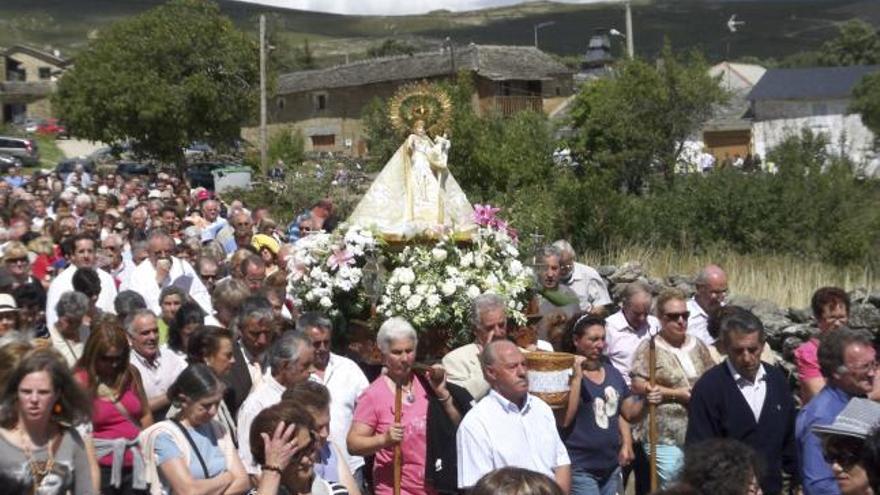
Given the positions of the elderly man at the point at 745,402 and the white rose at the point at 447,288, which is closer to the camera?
the elderly man at the point at 745,402

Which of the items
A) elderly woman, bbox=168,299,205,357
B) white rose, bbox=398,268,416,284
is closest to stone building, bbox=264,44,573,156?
white rose, bbox=398,268,416,284

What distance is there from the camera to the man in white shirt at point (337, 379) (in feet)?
27.6

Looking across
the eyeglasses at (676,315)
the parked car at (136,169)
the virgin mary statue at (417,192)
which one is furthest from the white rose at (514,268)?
the parked car at (136,169)

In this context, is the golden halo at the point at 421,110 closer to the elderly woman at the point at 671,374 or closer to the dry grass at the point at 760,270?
the elderly woman at the point at 671,374

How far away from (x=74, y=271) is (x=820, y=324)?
5.39 meters

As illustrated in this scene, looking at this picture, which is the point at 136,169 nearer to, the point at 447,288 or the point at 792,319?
the point at 792,319

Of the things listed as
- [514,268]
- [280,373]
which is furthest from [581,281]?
[280,373]

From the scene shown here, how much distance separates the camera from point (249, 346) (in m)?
8.91

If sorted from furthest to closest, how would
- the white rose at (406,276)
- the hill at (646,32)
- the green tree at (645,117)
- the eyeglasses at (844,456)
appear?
the hill at (646,32) < the green tree at (645,117) < the white rose at (406,276) < the eyeglasses at (844,456)

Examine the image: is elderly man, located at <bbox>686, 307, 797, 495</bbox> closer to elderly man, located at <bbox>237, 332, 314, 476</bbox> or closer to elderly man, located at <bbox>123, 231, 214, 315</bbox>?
elderly man, located at <bbox>237, 332, 314, 476</bbox>

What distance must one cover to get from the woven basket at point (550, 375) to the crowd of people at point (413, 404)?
0.05 m

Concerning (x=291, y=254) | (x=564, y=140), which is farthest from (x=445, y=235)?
(x=564, y=140)

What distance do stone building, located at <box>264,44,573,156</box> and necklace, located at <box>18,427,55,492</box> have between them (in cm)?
5018

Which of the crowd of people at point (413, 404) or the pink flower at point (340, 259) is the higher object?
the pink flower at point (340, 259)
